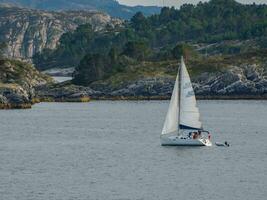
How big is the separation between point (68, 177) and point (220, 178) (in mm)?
12667

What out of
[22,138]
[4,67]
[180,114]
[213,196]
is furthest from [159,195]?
[4,67]

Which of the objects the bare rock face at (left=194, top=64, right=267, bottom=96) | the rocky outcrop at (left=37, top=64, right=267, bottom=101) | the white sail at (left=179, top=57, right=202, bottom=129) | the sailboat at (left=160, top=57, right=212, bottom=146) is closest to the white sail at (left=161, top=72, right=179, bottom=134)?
the sailboat at (left=160, top=57, right=212, bottom=146)

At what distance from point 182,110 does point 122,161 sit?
1340 centimetres

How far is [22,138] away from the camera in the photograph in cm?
10588

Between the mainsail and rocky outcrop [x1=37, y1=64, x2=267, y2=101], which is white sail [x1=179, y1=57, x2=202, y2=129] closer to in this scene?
the mainsail

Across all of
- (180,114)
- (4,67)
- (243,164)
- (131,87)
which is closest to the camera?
(243,164)

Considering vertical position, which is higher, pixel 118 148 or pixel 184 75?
pixel 184 75

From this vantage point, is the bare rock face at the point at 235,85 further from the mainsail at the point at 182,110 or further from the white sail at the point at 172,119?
the white sail at the point at 172,119

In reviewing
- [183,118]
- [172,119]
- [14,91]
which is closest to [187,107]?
[183,118]

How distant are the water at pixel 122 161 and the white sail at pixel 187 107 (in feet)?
9.55

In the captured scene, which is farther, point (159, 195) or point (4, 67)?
point (4, 67)

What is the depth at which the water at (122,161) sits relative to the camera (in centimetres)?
6499

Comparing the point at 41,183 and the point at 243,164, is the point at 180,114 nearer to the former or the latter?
the point at 243,164

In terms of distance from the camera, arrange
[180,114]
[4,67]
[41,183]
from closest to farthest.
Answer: [41,183], [180,114], [4,67]
